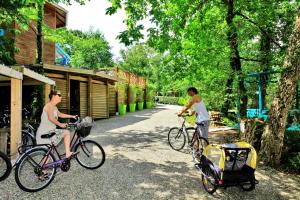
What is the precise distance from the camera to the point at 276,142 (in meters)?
7.15

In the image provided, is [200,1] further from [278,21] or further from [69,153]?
[69,153]

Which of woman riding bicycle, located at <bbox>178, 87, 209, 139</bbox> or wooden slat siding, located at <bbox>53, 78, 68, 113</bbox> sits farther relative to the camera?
wooden slat siding, located at <bbox>53, 78, 68, 113</bbox>

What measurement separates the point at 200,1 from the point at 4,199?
9.49 meters

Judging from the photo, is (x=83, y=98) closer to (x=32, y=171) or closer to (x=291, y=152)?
(x=32, y=171)

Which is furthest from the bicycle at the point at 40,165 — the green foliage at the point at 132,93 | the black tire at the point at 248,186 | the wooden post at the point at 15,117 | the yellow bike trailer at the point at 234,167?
the green foliage at the point at 132,93

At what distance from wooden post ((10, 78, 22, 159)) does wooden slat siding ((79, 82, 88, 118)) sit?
9731 mm

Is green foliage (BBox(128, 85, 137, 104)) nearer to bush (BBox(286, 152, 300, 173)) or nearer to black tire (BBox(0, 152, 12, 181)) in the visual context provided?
bush (BBox(286, 152, 300, 173))

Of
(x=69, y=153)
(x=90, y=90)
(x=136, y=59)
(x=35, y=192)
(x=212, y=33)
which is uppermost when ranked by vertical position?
(x=136, y=59)

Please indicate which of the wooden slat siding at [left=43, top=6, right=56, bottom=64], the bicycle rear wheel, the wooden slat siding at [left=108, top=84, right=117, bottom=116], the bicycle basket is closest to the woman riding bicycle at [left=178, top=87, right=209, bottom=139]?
the bicycle rear wheel

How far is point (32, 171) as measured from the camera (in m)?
5.31

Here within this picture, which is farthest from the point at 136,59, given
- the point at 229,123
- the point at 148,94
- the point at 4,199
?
the point at 4,199

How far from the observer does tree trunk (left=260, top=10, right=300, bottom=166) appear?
23.1ft

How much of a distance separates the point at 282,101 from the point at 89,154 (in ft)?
15.9

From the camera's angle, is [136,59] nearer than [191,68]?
No
